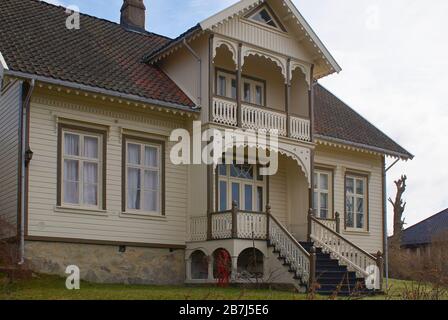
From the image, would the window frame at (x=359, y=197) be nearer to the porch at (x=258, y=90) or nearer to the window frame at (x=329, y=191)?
the window frame at (x=329, y=191)

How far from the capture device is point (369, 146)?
2592cm

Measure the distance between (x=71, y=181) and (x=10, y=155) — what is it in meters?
1.77

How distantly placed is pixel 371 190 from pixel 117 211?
453 inches

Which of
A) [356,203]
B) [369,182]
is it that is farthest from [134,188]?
[369,182]

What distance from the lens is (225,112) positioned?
20953 millimetres

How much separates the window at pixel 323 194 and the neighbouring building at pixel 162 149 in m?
0.11

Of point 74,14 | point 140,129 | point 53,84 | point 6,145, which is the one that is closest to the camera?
point 53,84

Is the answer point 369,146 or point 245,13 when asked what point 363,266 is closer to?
point 369,146

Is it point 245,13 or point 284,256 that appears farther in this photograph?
point 245,13

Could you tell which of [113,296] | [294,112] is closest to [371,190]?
[294,112]

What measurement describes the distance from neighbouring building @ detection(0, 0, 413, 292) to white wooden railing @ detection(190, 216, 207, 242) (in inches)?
2.3

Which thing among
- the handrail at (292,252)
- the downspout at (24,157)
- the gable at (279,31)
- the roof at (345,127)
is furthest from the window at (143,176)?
the roof at (345,127)

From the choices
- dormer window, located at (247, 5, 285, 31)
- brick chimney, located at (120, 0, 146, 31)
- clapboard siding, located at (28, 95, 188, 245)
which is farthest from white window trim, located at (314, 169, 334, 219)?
brick chimney, located at (120, 0, 146, 31)

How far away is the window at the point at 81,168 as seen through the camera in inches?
741
